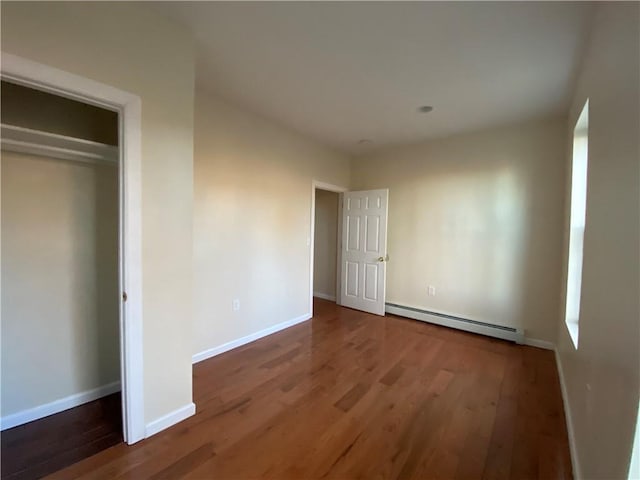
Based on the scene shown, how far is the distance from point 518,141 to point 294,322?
3.57m

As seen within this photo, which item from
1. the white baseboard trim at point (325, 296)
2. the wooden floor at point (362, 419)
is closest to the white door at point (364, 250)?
the white baseboard trim at point (325, 296)

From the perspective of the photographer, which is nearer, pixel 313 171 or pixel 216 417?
pixel 216 417

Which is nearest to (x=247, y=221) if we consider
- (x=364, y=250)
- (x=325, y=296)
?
(x=364, y=250)

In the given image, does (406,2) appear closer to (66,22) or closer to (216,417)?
(66,22)

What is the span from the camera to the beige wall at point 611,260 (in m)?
0.92

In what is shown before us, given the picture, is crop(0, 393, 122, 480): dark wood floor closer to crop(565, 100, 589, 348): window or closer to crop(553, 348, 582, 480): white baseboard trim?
crop(553, 348, 582, 480): white baseboard trim

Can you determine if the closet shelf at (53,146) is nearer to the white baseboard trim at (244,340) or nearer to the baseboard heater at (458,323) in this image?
the white baseboard trim at (244,340)

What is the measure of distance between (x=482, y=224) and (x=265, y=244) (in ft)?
9.01

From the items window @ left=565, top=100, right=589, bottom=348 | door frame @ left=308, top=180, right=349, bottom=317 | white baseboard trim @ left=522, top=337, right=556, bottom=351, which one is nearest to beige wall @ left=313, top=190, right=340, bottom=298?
door frame @ left=308, top=180, right=349, bottom=317

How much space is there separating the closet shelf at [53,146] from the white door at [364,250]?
10.7ft

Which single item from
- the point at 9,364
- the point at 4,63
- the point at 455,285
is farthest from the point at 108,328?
the point at 455,285

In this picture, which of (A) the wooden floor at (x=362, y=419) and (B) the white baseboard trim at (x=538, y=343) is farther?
(B) the white baseboard trim at (x=538, y=343)

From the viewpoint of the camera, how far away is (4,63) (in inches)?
48.1

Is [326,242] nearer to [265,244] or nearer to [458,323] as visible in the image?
[265,244]
